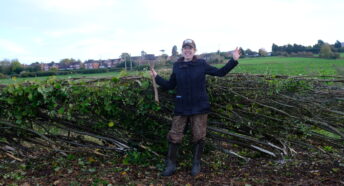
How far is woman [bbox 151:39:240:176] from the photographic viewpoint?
13.2ft

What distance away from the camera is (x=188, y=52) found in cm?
409

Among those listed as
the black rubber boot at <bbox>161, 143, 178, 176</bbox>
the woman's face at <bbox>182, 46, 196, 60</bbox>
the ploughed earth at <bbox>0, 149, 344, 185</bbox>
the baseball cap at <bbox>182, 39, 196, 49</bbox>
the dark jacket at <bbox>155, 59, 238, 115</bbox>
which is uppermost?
the baseball cap at <bbox>182, 39, 196, 49</bbox>

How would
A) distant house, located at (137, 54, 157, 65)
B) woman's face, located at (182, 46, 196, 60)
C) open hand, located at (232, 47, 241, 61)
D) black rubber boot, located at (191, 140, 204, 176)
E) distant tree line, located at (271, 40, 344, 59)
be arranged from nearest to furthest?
open hand, located at (232, 47, 241, 61), woman's face, located at (182, 46, 196, 60), black rubber boot, located at (191, 140, 204, 176), distant house, located at (137, 54, 157, 65), distant tree line, located at (271, 40, 344, 59)

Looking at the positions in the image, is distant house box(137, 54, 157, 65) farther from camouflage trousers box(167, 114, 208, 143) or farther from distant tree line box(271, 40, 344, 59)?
distant tree line box(271, 40, 344, 59)

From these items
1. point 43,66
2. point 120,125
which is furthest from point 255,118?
point 43,66

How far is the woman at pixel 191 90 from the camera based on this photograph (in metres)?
4.02

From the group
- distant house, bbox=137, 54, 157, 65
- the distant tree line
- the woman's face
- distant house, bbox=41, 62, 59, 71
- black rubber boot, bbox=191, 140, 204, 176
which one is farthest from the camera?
distant house, bbox=41, 62, 59, 71

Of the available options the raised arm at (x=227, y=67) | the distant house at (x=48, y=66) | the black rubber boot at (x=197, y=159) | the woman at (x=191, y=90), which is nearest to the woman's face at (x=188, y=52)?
the woman at (x=191, y=90)

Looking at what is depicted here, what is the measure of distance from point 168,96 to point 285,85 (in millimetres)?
1766

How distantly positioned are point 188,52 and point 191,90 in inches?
20.7

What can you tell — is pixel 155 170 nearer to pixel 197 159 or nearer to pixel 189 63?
pixel 197 159

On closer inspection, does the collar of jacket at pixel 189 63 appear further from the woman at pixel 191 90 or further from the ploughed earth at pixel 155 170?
the ploughed earth at pixel 155 170

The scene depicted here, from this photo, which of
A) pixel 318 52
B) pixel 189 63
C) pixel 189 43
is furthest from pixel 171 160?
pixel 318 52

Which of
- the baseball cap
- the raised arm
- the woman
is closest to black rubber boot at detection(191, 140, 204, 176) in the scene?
the woman
